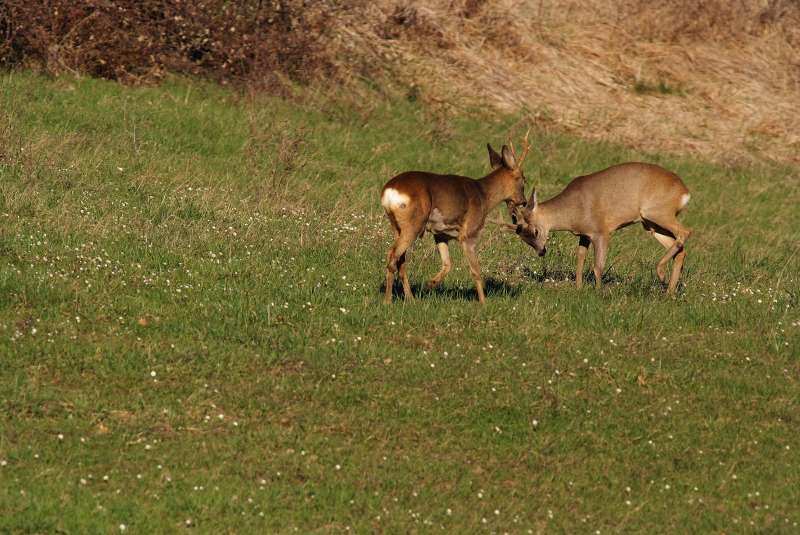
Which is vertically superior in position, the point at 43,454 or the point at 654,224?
the point at 654,224

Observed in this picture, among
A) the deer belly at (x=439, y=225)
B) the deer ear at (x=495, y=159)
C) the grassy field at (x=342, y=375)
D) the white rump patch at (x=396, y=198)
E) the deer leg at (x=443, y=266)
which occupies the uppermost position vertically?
the deer ear at (x=495, y=159)

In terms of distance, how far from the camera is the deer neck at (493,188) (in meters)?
13.0

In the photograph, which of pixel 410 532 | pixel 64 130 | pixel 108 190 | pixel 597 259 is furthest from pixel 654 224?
pixel 64 130

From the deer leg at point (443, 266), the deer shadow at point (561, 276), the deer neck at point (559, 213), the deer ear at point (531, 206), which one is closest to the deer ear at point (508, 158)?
the deer ear at point (531, 206)

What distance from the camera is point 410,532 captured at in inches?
320

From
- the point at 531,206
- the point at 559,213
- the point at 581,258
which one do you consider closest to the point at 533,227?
the point at 531,206

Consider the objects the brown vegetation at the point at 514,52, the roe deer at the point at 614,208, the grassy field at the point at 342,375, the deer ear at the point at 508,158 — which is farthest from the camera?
the brown vegetation at the point at 514,52

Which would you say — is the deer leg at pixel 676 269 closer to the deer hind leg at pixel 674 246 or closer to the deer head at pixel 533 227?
the deer hind leg at pixel 674 246

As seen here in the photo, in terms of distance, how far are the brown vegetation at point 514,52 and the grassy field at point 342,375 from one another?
15.0 feet

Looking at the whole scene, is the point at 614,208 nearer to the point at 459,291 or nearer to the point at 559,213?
the point at 559,213

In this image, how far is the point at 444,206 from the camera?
12141mm

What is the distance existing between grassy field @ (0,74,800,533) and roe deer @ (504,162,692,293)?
0.48m

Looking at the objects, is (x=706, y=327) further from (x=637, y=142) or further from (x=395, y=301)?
(x=637, y=142)

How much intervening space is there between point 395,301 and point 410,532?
422cm
